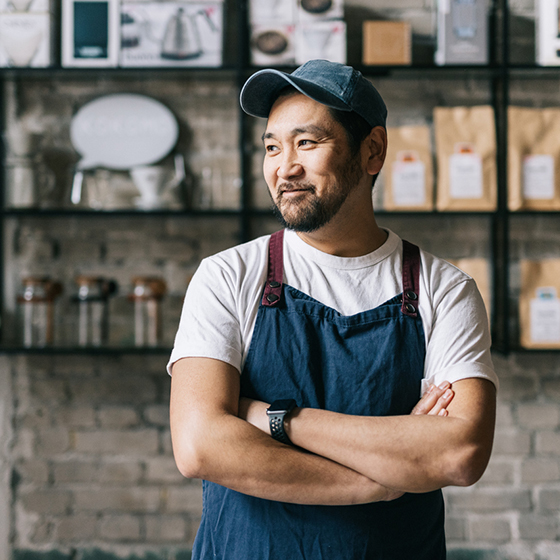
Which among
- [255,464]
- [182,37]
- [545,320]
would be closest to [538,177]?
[545,320]

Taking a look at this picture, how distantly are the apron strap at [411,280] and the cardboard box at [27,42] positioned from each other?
177cm

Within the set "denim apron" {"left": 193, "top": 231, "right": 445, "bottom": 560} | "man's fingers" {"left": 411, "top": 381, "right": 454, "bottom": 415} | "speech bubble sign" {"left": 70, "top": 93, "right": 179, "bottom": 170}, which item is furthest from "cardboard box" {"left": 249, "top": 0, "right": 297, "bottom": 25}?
"man's fingers" {"left": 411, "top": 381, "right": 454, "bottom": 415}

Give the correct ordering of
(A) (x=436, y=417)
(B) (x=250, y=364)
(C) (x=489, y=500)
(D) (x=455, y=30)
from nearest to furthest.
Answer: (A) (x=436, y=417) → (B) (x=250, y=364) → (D) (x=455, y=30) → (C) (x=489, y=500)

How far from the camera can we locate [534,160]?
7.22ft

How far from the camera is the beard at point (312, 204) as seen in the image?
117 centimetres

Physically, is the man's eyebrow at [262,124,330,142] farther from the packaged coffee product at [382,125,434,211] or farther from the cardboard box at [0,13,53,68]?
the cardboard box at [0,13,53,68]

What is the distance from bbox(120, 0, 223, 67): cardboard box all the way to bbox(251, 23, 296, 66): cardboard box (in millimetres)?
151

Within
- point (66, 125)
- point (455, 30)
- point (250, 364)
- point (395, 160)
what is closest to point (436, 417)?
point (250, 364)

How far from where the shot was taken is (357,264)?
49.0 inches

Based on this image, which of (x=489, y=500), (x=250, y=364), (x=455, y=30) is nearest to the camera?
(x=250, y=364)

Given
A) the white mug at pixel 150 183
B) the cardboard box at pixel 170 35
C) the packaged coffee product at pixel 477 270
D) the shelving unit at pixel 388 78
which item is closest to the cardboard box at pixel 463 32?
the shelving unit at pixel 388 78

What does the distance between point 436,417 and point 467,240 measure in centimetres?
149

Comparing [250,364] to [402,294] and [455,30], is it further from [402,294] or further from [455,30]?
[455,30]

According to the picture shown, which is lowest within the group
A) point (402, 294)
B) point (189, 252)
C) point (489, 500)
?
point (489, 500)
